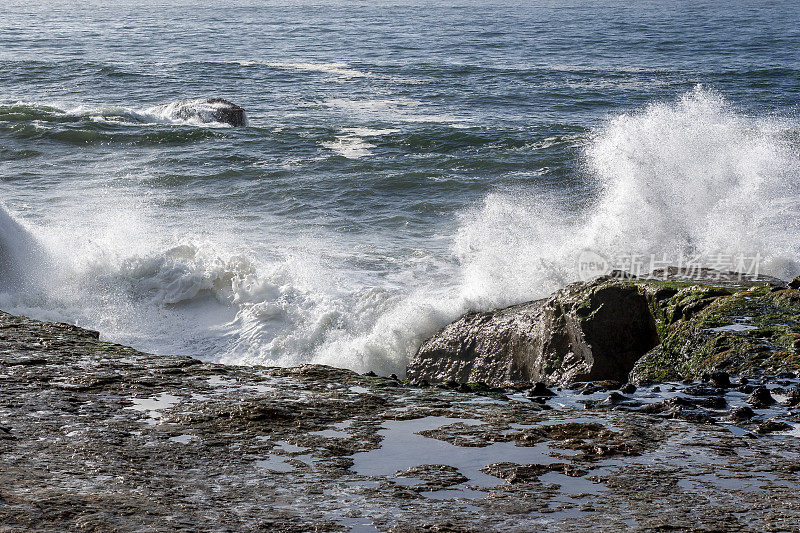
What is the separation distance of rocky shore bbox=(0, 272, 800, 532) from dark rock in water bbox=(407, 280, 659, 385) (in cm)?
2

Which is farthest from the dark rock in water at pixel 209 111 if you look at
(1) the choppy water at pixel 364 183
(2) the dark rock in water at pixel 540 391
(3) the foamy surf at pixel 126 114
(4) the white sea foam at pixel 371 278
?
(2) the dark rock in water at pixel 540 391

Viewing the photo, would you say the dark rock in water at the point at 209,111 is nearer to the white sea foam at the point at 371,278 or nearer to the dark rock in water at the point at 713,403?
the white sea foam at the point at 371,278

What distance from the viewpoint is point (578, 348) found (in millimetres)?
6172

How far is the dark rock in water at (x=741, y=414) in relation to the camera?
4.34 meters

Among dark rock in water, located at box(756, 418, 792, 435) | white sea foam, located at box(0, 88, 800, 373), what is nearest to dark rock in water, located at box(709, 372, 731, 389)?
dark rock in water, located at box(756, 418, 792, 435)

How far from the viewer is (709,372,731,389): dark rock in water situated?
488 centimetres

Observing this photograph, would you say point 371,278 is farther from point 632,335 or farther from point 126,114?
point 126,114

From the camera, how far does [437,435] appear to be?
4.11 m

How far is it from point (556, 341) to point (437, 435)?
2478mm

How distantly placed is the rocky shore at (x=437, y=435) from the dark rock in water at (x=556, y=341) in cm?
2

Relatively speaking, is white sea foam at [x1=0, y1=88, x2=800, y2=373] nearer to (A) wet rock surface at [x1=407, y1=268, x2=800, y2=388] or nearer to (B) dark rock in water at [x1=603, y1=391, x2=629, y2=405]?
(A) wet rock surface at [x1=407, y1=268, x2=800, y2=388]

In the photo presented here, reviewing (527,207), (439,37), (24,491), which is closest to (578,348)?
(24,491)

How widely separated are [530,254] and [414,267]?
196 cm
